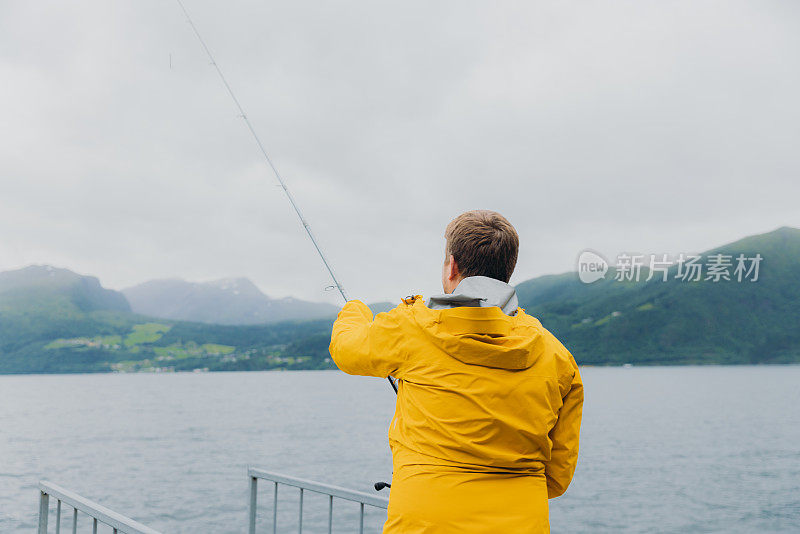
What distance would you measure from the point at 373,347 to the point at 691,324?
182935mm

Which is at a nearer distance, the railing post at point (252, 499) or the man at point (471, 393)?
the man at point (471, 393)

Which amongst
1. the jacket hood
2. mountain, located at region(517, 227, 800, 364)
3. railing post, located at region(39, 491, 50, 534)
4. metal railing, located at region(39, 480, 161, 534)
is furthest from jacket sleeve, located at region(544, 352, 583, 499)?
mountain, located at region(517, 227, 800, 364)

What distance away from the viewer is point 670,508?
2708cm

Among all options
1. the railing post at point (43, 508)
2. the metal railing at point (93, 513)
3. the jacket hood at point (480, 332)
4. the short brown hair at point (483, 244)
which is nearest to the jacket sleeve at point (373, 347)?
the jacket hood at point (480, 332)

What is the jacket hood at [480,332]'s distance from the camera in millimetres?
1632

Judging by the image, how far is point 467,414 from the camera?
64.6 inches

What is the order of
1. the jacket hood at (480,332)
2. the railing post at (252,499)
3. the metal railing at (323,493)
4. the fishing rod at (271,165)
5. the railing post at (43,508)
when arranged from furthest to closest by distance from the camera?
1. the railing post at (252,499)
2. the fishing rod at (271,165)
3. the railing post at (43,508)
4. the metal railing at (323,493)
5. the jacket hood at (480,332)

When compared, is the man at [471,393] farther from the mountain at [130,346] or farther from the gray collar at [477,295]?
the mountain at [130,346]

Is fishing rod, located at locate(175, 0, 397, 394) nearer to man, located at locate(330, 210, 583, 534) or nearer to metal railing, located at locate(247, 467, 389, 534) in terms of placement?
metal railing, located at locate(247, 467, 389, 534)

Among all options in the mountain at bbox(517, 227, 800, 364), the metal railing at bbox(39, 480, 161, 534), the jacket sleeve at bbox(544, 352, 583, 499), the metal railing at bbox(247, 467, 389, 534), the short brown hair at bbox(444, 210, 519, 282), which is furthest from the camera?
the mountain at bbox(517, 227, 800, 364)

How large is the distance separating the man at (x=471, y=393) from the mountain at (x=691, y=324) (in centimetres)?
15914

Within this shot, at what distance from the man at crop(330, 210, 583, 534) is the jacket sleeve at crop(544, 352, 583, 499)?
0.30 feet

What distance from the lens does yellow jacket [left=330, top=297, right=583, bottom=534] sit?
1634mm

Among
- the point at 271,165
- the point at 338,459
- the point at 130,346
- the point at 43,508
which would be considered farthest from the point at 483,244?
the point at 130,346
